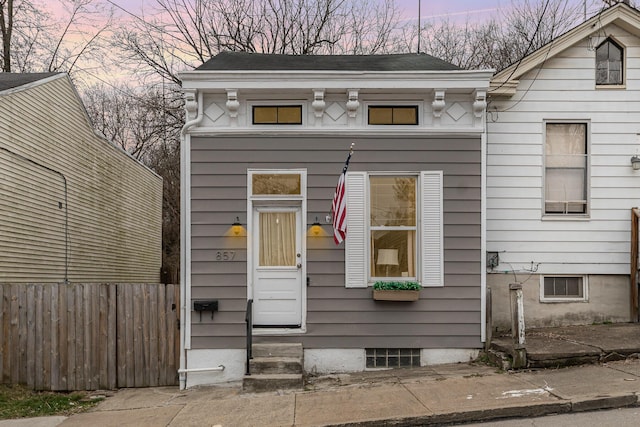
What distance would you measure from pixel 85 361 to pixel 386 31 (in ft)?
57.2

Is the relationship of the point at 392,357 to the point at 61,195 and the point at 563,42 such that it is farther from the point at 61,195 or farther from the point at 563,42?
the point at 61,195

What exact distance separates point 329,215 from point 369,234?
2.21 ft

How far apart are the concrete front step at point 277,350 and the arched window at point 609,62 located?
655cm

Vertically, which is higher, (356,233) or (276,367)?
(356,233)

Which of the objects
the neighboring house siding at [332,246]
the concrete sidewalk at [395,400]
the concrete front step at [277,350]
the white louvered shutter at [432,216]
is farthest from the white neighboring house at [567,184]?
the concrete front step at [277,350]

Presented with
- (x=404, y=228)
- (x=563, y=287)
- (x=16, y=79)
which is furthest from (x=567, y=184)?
(x=16, y=79)

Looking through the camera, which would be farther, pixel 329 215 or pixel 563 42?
pixel 563 42

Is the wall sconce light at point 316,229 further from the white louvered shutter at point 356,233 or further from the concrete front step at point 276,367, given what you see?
the concrete front step at point 276,367

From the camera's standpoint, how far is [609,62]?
871 centimetres

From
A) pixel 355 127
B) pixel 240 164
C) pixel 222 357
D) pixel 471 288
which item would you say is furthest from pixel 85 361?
pixel 471 288

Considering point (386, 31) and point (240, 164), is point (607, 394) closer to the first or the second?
point (240, 164)

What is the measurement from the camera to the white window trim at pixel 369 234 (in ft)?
25.4

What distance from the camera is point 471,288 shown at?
7.80 meters

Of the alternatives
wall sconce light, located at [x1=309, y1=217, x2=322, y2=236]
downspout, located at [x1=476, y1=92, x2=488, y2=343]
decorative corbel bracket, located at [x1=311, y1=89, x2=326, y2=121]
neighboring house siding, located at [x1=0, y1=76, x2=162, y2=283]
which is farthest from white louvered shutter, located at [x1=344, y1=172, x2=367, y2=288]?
neighboring house siding, located at [x1=0, y1=76, x2=162, y2=283]
